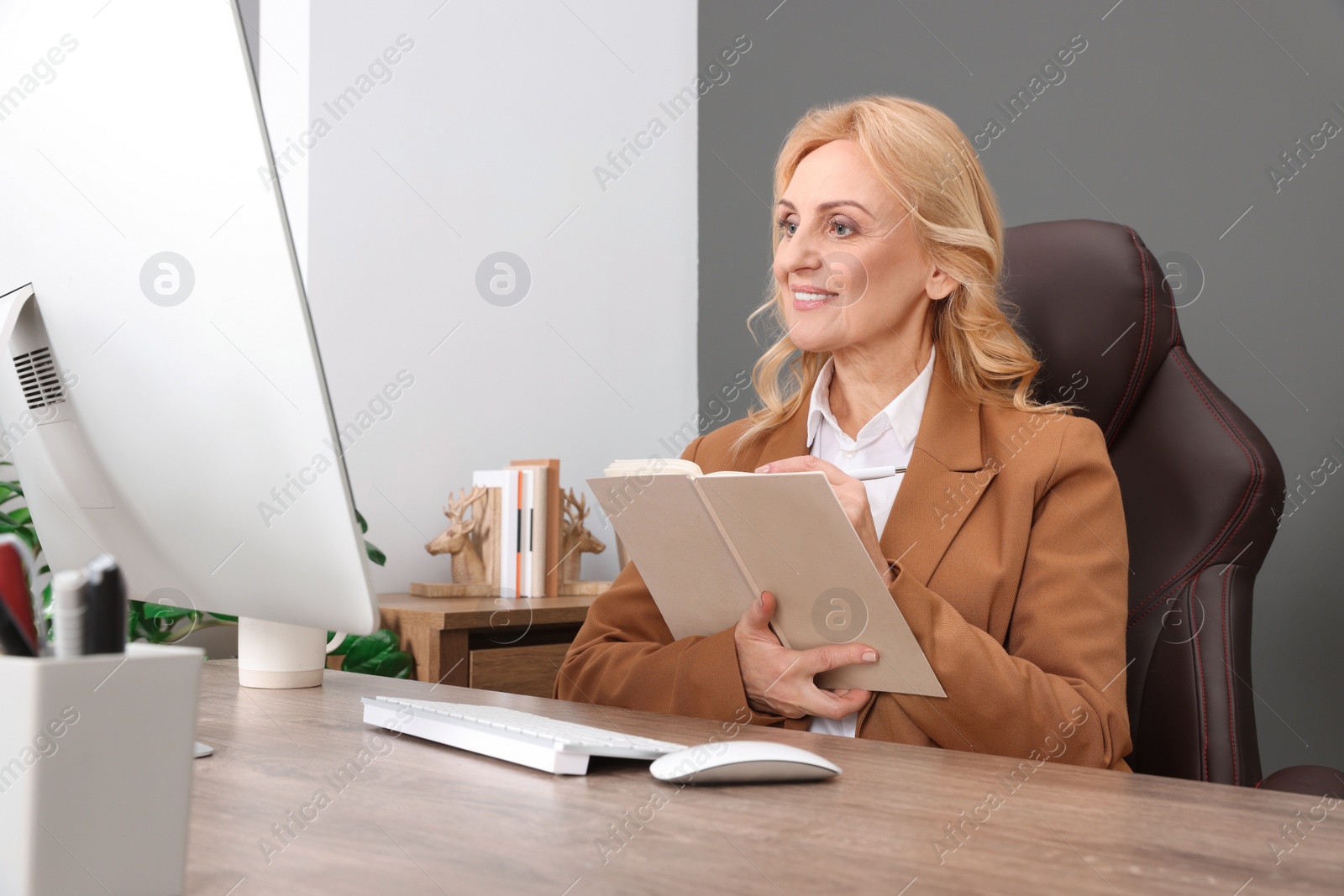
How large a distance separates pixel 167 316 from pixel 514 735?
36 centimetres

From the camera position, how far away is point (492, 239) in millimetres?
2699

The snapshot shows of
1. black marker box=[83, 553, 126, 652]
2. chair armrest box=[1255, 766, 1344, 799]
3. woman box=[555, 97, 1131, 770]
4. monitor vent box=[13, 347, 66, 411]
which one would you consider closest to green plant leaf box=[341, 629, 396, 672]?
woman box=[555, 97, 1131, 770]

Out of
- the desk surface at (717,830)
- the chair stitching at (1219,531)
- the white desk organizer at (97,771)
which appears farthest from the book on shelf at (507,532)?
the white desk organizer at (97,771)

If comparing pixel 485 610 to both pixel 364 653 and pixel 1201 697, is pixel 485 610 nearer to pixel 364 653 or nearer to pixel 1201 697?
pixel 364 653

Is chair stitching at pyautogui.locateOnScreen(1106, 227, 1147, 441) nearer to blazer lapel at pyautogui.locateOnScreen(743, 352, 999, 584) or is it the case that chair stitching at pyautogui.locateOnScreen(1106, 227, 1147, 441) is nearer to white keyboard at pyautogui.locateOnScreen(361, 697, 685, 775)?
blazer lapel at pyautogui.locateOnScreen(743, 352, 999, 584)

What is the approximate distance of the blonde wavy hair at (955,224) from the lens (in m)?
1.43

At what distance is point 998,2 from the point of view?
2414 mm

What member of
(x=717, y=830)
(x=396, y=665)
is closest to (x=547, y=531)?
(x=396, y=665)

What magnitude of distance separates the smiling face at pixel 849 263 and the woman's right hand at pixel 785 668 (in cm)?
46

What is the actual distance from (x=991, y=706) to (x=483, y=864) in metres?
0.71

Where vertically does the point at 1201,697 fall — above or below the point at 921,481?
below

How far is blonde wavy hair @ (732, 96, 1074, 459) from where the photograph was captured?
143 cm

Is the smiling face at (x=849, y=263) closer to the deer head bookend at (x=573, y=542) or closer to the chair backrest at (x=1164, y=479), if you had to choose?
the chair backrest at (x=1164, y=479)

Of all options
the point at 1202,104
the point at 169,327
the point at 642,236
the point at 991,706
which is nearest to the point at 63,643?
the point at 169,327
